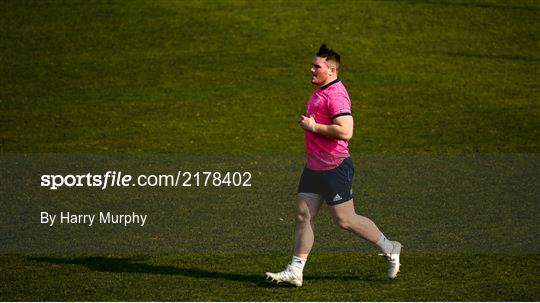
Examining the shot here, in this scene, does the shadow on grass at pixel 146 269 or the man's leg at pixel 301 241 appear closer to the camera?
the man's leg at pixel 301 241

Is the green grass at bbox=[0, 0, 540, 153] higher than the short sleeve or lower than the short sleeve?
lower

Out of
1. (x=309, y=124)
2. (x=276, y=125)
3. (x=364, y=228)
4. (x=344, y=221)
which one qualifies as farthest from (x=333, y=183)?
(x=276, y=125)

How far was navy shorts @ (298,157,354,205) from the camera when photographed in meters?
8.99

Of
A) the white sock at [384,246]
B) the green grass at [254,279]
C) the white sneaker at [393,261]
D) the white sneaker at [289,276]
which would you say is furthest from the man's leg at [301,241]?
the white sneaker at [393,261]

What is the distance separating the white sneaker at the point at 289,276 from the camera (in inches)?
356

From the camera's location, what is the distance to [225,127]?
798 inches

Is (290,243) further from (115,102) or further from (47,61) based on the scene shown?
(47,61)

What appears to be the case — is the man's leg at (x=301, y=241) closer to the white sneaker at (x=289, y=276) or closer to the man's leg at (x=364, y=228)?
the white sneaker at (x=289, y=276)

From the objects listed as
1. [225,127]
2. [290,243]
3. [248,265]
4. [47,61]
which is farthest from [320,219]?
[47,61]

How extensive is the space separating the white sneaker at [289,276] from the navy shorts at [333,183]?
650mm

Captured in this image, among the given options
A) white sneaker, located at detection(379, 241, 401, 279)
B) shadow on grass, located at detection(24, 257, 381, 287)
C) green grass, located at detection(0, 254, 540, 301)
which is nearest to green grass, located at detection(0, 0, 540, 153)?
shadow on grass, located at detection(24, 257, 381, 287)

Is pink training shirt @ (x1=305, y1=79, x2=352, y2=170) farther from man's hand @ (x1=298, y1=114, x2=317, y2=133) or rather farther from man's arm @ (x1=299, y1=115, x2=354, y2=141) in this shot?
man's hand @ (x1=298, y1=114, x2=317, y2=133)

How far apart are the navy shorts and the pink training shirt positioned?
5 cm

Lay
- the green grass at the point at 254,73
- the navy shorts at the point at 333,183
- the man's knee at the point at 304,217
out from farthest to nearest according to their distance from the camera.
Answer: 1. the green grass at the point at 254,73
2. the man's knee at the point at 304,217
3. the navy shorts at the point at 333,183
